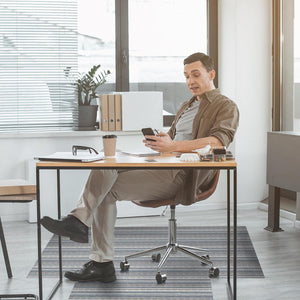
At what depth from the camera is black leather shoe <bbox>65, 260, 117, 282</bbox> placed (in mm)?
3312

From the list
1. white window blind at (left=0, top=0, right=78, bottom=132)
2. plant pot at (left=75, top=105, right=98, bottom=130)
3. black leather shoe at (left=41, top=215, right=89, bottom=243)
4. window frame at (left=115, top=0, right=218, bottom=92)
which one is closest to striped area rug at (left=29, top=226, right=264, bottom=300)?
black leather shoe at (left=41, top=215, right=89, bottom=243)

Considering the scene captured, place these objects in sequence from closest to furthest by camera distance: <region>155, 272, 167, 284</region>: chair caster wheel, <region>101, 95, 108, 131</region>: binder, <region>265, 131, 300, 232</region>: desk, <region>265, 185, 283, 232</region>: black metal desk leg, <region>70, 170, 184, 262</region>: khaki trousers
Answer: <region>70, 170, 184, 262</region>: khaki trousers, <region>155, 272, 167, 284</region>: chair caster wheel, <region>265, 131, 300, 232</region>: desk, <region>265, 185, 283, 232</region>: black metal desk leg, <region>101, 95, 108, 131</region>: binder

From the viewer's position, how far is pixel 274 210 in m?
4.54

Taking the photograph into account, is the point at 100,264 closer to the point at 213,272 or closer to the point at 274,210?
the point at 213,272

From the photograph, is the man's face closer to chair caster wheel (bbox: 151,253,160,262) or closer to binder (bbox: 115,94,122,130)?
chair caster wheel (bbox: 151,253,160,262)

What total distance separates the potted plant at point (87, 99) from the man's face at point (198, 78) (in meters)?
1.49

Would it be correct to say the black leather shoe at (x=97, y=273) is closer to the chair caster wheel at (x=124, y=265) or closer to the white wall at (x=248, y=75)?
the chair caster wheel at (x=124, y=265)

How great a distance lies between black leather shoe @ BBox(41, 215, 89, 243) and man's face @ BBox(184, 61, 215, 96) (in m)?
1.13

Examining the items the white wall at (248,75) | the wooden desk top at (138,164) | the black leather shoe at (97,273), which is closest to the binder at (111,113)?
the white wall at (248,75)

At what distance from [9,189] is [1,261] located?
732 millimetres

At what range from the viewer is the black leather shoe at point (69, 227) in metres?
3.04

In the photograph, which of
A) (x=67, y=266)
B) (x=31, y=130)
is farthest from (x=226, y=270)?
(x=31, y=130)

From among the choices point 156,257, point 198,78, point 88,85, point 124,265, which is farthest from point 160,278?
point 88,85

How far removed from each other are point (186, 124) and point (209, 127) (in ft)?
0.87
